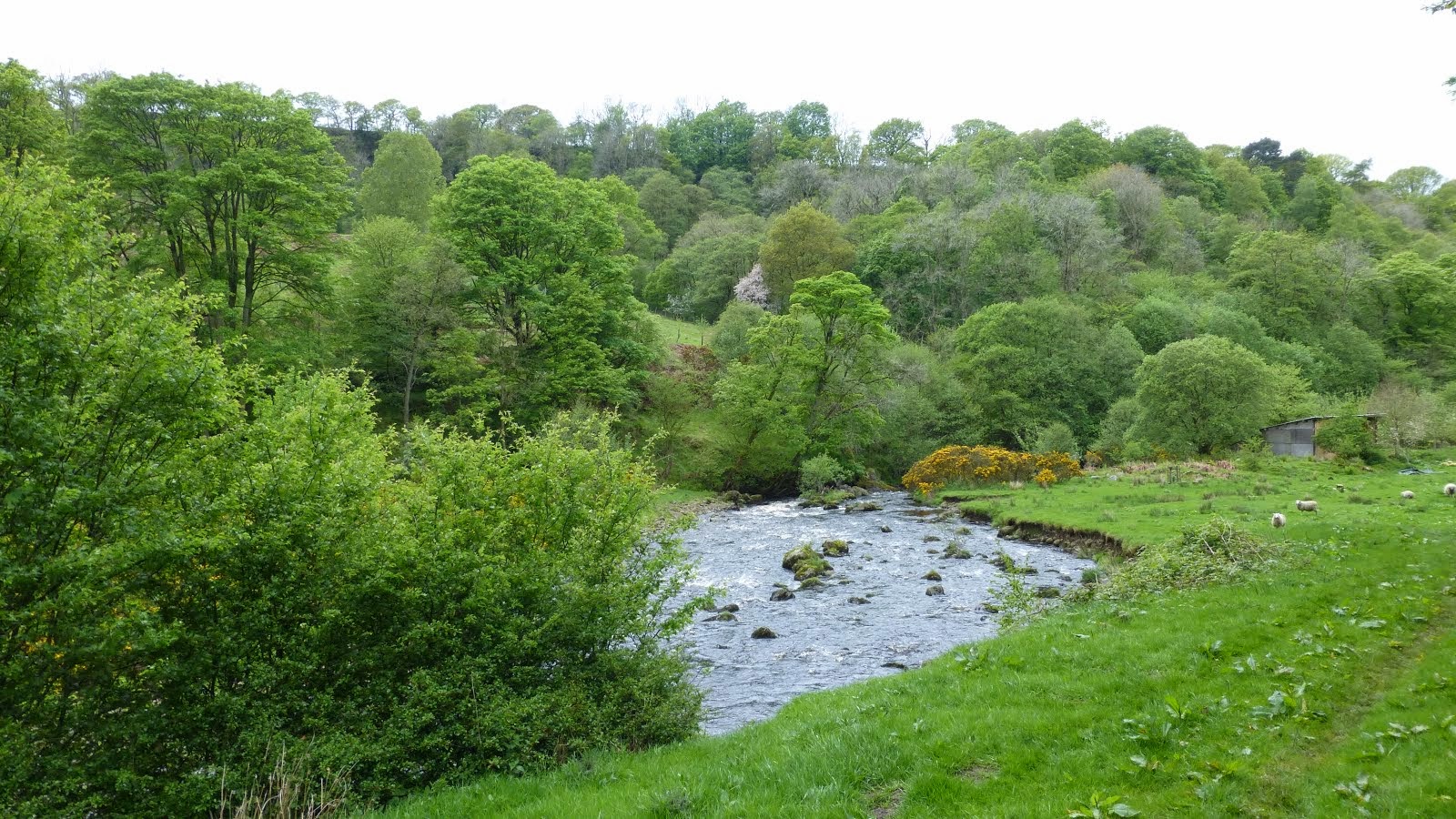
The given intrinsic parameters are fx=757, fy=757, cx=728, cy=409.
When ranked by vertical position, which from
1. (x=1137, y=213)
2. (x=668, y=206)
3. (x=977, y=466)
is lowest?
(x=977, y=466)

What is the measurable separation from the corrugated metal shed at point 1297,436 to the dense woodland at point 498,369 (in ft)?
4.86

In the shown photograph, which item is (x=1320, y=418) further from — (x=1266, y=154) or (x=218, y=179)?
(x=1266, y=154)

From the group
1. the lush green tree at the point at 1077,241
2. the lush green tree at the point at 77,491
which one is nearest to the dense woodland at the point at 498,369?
the lush green tree at the point at 77,491

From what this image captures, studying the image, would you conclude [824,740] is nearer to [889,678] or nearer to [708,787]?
[708,787]

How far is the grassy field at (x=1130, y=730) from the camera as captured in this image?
7.47m

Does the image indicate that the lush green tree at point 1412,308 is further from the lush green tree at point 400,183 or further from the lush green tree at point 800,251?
the lush green tree at point 400,183

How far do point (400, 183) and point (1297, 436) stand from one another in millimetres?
70513

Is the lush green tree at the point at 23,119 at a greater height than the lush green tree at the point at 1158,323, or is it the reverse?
the lush green tree at the point at 23,119

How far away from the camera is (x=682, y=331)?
7100cm

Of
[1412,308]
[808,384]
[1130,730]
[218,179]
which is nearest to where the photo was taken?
[1130,730]

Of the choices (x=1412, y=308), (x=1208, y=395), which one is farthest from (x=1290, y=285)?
(x=1208, y=395)

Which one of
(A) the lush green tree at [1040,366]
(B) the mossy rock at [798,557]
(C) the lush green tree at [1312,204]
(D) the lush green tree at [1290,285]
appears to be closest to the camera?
(B) the mossy rock at [798,557]

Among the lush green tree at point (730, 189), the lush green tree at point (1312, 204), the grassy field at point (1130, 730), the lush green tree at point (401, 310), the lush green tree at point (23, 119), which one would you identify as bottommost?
the grassy field at point (1130, 730)

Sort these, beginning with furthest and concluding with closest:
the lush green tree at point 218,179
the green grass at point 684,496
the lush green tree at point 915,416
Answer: the lush green tree at point 915,416, the green grass at point 684,496, the lush green tree at point 218,179
